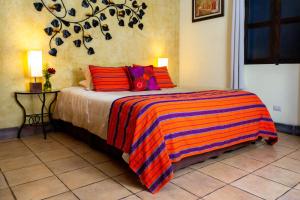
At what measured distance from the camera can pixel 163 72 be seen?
407cm

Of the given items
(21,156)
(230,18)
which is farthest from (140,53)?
(21,156)

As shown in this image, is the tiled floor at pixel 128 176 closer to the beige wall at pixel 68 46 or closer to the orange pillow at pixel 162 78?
the beige wall at pixel 68 46

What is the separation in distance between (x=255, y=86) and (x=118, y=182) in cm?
274

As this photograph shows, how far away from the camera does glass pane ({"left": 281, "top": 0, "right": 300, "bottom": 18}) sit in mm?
3400

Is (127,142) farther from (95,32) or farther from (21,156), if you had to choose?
(95,32)

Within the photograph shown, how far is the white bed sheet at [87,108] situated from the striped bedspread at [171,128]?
20 cm

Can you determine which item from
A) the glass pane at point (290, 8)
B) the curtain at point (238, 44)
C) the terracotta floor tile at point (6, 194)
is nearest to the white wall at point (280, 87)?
the curtain at point (238, 44)

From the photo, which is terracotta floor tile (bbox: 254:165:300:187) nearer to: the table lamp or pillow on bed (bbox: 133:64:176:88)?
pillow on bed (bbox: 133:64:176:88)

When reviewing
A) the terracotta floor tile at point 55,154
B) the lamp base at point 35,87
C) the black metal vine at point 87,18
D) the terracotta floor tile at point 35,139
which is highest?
the black metal vine at point 87,18

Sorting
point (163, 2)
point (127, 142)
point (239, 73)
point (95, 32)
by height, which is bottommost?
point (127, 142)

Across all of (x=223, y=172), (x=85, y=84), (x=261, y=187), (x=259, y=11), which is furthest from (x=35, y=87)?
(x=259, y=11)

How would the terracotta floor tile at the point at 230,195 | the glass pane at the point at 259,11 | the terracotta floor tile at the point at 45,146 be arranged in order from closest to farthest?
the terracotta floor tile at the point at 230,195
the terracotta floor tile at the point at 45,146
the glass pane at the point at 259,11

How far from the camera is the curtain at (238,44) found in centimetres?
382

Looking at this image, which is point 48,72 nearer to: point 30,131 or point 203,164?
point 30,131
